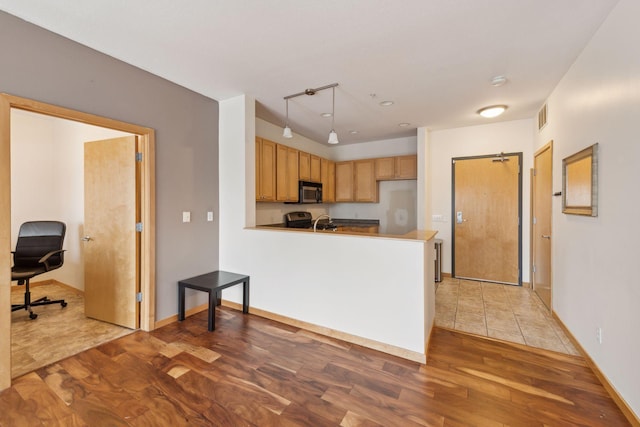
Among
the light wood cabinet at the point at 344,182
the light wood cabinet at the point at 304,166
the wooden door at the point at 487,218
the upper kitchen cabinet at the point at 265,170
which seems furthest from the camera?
the light wood cabinet at the point at 344,182

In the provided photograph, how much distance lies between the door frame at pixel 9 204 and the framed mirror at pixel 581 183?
3.97 meters

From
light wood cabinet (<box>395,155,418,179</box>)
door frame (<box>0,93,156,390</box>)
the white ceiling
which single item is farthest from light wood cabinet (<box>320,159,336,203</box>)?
door frame (<box>0,93,156,390</box>)

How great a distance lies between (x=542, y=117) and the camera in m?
3.67

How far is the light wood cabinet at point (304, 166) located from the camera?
15.9 feet

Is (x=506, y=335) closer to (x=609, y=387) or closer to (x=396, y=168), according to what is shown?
(x=609, y=387)

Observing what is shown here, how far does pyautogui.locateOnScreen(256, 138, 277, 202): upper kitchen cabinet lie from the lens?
394 cm

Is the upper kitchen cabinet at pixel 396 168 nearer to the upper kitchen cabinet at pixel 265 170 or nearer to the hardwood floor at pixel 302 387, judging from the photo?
the upper kitchen cabinet at pixel 265 170

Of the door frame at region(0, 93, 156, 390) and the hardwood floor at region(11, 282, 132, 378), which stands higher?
the door frame at region(0, 93, 156, 390)

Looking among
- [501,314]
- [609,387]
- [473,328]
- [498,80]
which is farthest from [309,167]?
[609,387]

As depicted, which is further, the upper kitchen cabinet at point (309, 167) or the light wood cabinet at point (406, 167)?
the light wood cabinet at point (406, 167)

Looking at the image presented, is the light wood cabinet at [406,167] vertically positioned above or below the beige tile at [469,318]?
above

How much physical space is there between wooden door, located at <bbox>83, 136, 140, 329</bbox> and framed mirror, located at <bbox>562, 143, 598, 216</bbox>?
13.6ft

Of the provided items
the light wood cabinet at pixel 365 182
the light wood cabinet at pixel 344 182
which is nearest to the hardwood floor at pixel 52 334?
the light wood cabinet at pixel 344 182

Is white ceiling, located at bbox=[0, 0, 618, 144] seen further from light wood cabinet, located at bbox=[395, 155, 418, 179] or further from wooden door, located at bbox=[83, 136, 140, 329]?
light wood cabinet, located at bbox=[395, 155, 418, 179]
